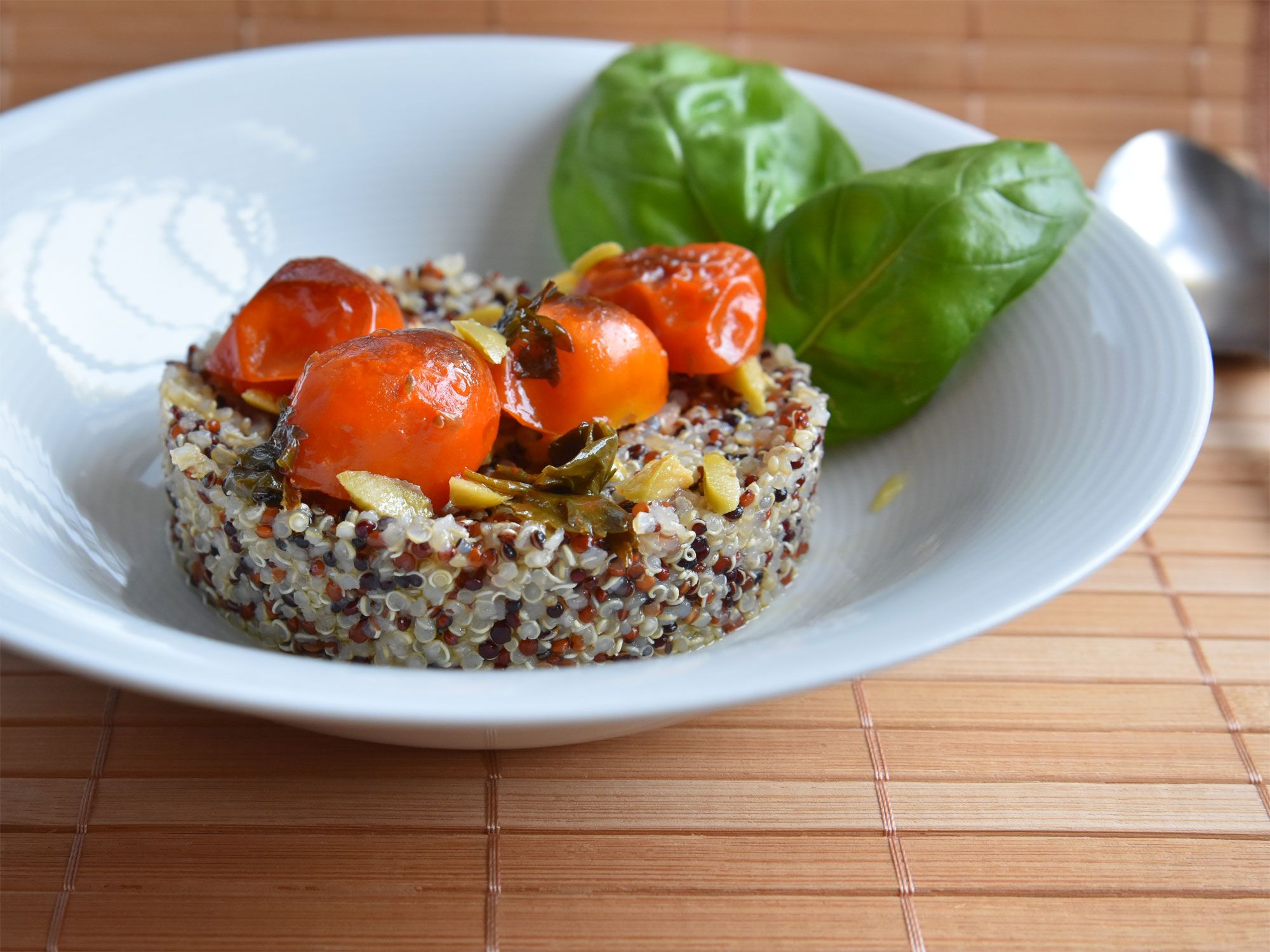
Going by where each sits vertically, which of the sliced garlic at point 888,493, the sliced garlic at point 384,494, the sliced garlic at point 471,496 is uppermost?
the sliced garlic at point 384,494

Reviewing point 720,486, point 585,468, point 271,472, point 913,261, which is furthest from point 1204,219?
point 271,472

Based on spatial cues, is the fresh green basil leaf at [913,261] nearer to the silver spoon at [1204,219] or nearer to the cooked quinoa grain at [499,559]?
the cooked quinoa grain at [499,559]

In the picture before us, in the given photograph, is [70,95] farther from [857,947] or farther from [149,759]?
[857,947]

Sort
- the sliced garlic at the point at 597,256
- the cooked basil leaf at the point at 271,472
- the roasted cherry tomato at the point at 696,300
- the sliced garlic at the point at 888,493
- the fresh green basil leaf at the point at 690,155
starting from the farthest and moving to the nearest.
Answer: the fresh green basil leaf at the point at 690,155 → the sliced garlic at the point at 888,493 → the sliced garlic at the point at 597,256 → the roasted cherry tomato at the point at 696,300 → the cooked basil leaf at the point at 271,472

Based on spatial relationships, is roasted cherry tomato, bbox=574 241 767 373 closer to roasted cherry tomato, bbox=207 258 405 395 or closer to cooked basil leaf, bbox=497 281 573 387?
cooked basil leaf, bbox=497 281 573 387

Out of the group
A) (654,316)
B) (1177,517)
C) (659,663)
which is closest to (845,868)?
(659,663)

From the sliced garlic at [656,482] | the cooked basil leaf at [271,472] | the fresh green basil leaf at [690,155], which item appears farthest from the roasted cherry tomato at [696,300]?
the cooked basil leaf at [271,472]

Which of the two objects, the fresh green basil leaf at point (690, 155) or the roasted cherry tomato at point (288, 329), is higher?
the roasted cherry tomato at point (288, 329)
